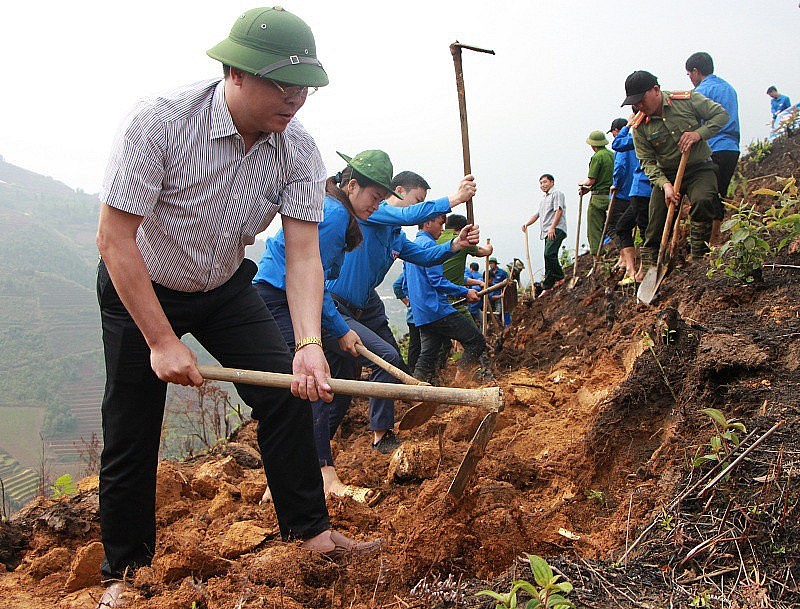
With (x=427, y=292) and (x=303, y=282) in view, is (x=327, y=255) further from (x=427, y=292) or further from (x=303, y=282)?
(x=427, y=292)

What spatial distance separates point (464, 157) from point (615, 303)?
93.0 inches

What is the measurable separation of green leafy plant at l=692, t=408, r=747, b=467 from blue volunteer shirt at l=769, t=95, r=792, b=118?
13.4 meters

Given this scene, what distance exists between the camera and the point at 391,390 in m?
2.44

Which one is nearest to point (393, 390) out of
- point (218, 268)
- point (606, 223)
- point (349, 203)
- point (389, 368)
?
point (218, 268)

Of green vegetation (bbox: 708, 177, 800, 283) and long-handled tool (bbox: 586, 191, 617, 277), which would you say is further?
long-handled tool (bbox: 586, 191, 617, 277)

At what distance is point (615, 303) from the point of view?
6.50 metres

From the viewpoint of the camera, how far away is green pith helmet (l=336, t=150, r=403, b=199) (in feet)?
13.5

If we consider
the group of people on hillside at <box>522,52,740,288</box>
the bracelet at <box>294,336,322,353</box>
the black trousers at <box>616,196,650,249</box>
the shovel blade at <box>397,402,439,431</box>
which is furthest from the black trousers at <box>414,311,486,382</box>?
the bracelet at <box>294,336,322,353</box>

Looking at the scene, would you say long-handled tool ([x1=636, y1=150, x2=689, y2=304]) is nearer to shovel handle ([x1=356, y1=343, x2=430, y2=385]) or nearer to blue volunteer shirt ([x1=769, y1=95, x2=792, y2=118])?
shovel handle ([x1=356, y1=343, x2=430, y2=385])

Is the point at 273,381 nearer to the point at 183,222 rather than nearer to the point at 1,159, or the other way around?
the point at 183,222

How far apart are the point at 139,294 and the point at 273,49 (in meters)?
0.97

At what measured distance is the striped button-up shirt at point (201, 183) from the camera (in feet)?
7.20

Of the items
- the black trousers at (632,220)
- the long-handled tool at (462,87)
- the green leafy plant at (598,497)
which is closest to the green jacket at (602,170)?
the black trousers at (632,220)

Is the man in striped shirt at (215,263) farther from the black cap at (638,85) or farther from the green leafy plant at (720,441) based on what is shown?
the black cap at (638,85)
